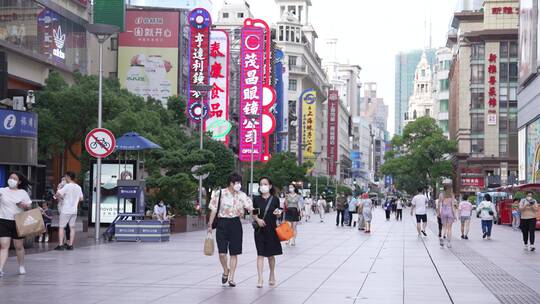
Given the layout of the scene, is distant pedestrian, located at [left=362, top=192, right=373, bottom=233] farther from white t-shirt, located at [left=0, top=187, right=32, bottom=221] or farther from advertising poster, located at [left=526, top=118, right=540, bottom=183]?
advertising poster, located at [left=526, top=118, right=540, bottom=183]

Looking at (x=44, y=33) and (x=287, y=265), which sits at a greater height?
(x=44, y=33)

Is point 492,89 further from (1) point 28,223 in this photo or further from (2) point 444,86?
(1) point 28,223

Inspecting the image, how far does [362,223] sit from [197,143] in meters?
11.8

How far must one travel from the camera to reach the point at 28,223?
1591cm

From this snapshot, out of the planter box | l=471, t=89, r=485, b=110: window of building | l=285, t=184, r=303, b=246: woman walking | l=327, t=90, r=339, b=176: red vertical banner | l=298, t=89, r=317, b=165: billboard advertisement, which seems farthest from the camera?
l=327, t=90, r=339, b=176: red vertical banner

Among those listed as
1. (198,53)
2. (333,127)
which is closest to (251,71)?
(198,53)

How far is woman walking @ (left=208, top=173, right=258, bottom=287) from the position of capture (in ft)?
48.3

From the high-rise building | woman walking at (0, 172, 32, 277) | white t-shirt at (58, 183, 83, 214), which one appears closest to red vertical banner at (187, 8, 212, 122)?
white t-shirt at (58, 183, 83, 214)

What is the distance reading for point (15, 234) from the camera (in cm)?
1580

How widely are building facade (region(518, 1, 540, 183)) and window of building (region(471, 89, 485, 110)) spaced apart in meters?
23.7

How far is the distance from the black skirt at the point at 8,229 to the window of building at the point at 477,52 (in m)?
93.0

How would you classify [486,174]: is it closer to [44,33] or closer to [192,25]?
[192,25]

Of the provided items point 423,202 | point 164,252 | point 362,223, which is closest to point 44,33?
point 362,223

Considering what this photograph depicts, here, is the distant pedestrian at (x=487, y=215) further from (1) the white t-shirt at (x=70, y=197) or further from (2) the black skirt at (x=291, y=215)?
(1) the white t-shirt at (x=70, y=197)
